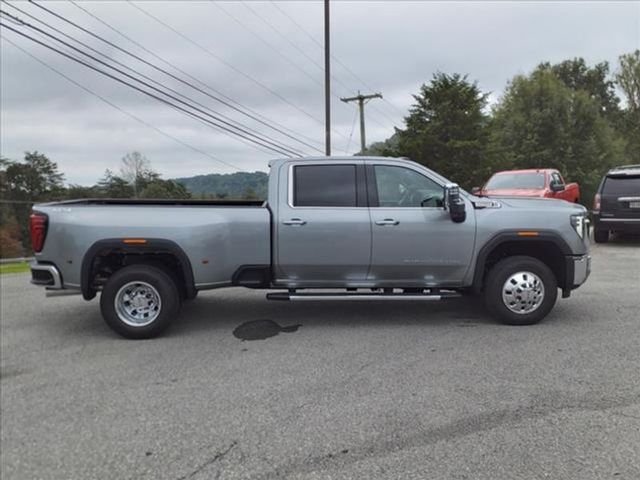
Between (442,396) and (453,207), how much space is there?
2.29 metres

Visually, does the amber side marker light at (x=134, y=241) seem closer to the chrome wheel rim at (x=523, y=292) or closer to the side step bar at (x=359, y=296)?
the side step bar at (x=359, y=296)

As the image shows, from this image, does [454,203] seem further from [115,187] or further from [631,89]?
[631,89]

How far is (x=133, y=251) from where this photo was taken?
5.43 meters

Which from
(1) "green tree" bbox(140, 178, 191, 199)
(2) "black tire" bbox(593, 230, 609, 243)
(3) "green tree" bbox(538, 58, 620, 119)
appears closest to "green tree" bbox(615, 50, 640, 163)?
(3) "green tree" bbox(538, 58, 620, 119)

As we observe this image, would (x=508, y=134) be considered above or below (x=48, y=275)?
above

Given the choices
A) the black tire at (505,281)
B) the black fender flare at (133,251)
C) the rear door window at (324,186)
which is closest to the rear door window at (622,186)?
the black tire at (505,281)

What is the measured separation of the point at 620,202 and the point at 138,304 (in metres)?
11.0

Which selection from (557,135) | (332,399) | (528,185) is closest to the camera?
(332,399)

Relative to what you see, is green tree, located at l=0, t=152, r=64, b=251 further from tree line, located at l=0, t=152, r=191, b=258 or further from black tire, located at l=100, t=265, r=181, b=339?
black tire, located at l=100, t=265, r=181, b=339

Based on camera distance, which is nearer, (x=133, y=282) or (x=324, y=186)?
(x=133, y=282)

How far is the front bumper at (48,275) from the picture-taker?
5312mm

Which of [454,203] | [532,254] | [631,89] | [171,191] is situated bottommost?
[532,254]

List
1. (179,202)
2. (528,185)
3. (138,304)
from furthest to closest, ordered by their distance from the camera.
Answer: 1. (528,185)
2. (179,202)
3. (138,304)

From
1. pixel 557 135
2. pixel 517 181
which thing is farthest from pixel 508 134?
pixel 517 181
